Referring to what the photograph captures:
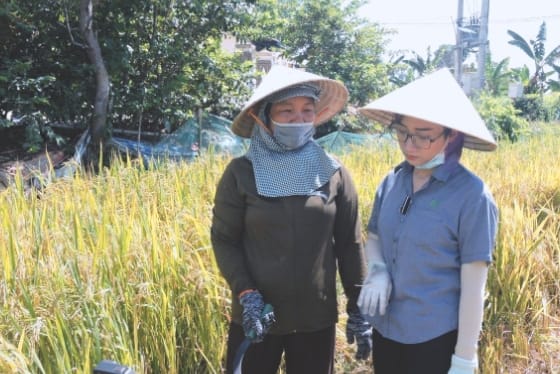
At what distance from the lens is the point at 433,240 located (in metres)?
1.35

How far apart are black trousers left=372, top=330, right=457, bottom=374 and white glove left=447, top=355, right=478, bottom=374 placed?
0.08 metres

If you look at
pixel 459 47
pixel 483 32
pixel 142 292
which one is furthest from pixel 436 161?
pixel 483 32

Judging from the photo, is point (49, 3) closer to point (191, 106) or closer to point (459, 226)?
point (191, 106)

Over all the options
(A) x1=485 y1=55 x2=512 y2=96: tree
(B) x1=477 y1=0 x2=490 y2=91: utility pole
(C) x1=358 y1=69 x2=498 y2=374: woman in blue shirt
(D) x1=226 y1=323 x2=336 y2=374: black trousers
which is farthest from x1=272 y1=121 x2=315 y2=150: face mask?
(A) x1=485 y1=55 x2=512 y2=96: tree

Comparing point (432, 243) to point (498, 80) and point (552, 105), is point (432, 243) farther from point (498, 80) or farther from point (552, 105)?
point (552, 105)

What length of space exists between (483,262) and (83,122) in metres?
7.03

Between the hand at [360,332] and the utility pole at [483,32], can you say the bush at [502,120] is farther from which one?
the hand at [360,332]


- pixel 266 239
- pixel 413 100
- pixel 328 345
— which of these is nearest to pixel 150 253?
pixel 266 239

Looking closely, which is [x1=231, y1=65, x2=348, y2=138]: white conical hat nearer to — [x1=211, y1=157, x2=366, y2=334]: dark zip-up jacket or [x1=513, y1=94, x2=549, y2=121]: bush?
[x1=211, y1=157, x2=366, y2=334]: dark zip-up jacket

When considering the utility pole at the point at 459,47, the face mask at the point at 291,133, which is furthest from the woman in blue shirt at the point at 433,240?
the utility pole at the point at 459,47

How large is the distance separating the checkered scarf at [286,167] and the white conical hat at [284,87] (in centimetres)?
10

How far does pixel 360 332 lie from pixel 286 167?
1.98 feet

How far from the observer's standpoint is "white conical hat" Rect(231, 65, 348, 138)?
59.5 inches

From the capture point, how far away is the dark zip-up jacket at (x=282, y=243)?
1.48 meters
